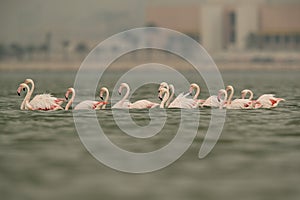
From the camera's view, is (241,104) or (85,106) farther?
(241,104)

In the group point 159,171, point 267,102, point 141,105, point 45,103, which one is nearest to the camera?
point 159,171

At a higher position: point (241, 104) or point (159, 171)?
point (159, 171)

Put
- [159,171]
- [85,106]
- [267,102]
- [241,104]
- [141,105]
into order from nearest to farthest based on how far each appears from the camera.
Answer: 1. [159,171]
2. [85,106]
3. [241,104]
4. [267,102]
5. [141,105]

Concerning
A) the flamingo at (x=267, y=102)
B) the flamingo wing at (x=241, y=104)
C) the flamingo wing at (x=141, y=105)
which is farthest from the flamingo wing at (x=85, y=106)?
the flamingo at (x=267, y=102)

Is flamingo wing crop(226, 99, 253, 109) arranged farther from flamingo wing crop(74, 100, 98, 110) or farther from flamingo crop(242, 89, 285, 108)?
flamingo wing crop(74, 100, 98, 110)

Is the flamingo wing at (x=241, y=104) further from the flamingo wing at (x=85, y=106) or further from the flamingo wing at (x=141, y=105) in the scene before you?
the flamingo wing at (x=85, y=106)

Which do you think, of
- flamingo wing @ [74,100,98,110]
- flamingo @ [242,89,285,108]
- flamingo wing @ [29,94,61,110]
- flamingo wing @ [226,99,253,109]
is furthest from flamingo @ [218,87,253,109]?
flamingo wing @ [29,94,61,110]

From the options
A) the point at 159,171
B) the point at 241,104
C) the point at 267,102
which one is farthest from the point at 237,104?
the point at 159,171

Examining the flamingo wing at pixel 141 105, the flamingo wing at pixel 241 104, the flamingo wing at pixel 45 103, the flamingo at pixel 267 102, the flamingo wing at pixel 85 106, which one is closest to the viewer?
the flamingo wing at pixel 85 106

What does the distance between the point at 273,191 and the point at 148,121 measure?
1382 cm

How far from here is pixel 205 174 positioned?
15.5 meters

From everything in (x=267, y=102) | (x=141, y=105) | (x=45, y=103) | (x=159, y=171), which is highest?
(x=159, y=171)

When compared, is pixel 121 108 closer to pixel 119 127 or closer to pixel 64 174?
pixel 119 127

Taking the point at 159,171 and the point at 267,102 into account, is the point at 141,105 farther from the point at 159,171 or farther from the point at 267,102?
the point at 159,171
